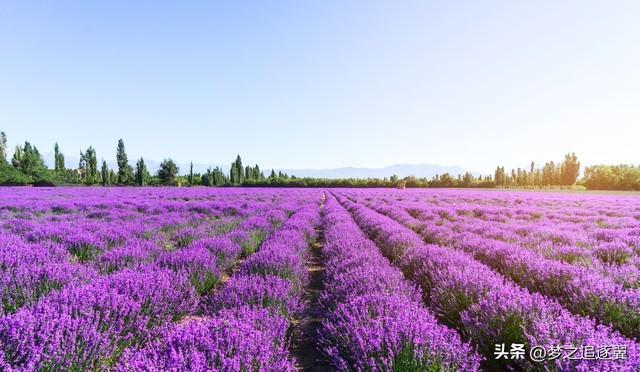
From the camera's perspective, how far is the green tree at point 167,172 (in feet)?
215

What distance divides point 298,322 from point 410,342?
5.33 feet

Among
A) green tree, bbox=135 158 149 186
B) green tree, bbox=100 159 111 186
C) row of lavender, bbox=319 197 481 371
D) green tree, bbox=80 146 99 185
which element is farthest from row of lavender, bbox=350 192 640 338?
green tree, bbox=80 146 99 185

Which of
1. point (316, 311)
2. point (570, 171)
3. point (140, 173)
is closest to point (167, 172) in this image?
point (140, 173)

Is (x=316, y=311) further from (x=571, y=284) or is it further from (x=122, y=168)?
(x=122, y=168)

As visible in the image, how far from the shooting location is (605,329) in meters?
1.93

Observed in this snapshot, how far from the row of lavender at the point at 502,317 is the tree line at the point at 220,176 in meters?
52.9

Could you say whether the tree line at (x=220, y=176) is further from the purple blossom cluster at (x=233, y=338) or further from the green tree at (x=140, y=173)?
the purple blossom cluster at (x=233, y=338)

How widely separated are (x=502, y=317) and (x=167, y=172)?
72143mm

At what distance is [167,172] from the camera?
66.1 m

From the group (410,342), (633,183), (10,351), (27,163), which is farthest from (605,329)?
(633,183)

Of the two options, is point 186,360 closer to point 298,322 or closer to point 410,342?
point 410,342

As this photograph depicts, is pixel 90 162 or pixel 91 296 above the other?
pixel 90 162

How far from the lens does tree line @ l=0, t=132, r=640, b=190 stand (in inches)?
2103

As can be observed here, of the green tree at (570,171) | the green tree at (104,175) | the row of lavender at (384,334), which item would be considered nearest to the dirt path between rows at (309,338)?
the row of lavender at (384,334)
